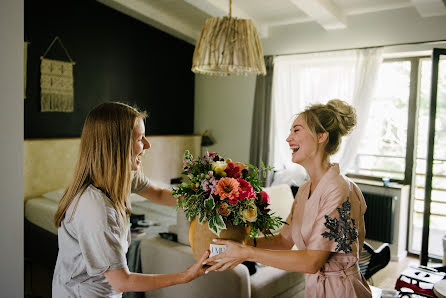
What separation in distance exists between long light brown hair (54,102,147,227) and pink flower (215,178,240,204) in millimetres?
363

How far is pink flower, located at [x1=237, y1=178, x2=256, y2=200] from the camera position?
4.37 ft

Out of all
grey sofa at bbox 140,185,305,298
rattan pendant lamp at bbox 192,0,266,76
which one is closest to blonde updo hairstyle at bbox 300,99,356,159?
grey sofa at bbox 140,185,305,298

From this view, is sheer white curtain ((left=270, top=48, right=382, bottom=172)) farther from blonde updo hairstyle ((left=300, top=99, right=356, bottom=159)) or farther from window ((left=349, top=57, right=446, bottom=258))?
blonde updo hairstyle ((left=300, top=99, right=356, bottom=159))

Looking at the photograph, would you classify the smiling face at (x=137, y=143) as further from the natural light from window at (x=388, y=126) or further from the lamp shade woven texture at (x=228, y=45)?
the natural light from window at (x=388, y=126)

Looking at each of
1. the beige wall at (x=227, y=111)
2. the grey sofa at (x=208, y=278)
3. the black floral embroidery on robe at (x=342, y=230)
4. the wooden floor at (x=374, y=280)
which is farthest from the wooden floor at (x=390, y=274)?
the black floral embroidery on robe at (x=342, y=230)

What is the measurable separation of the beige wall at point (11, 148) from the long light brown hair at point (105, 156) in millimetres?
763

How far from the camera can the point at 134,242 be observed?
3025mm

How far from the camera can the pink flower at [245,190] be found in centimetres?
133

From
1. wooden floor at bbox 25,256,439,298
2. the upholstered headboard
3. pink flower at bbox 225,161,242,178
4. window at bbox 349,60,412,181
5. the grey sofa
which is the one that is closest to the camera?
pink flower at bbox 225,161,242,178

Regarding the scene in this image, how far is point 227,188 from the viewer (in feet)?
Result: 4.34

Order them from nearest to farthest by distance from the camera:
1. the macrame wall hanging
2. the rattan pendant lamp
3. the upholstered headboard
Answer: the rattan pendant lamp
the upholstered headboard
the macrame wall hanging

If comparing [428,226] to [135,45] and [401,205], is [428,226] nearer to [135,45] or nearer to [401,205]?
[401,205]

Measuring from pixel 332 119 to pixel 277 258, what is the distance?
2.04 ft

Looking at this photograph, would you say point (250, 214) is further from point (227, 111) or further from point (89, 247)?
point (227, 111)
